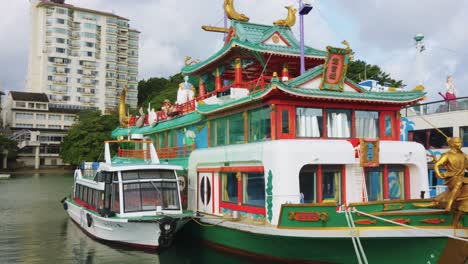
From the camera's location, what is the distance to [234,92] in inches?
632

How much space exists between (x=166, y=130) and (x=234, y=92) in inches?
267

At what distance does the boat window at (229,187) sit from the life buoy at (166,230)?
212 centimetres

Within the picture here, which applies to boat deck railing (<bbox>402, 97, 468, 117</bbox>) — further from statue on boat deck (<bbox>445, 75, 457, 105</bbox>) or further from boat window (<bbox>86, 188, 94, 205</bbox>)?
boat window (<bbox>86, 188, 94, 205</bbox>)

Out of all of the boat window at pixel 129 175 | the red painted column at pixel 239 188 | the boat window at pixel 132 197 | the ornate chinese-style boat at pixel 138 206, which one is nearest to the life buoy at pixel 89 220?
the ornate chinese-style boat at pixel 138 206

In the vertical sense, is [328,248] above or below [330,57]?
below

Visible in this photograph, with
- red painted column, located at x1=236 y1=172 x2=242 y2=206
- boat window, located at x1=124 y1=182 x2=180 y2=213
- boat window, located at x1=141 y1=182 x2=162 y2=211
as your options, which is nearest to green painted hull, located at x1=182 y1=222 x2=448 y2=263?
red painted column, located at x1=236 y1=172 x2=242 y2=206

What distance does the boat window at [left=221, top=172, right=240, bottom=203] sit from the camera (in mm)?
15359

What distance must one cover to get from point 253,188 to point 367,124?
4302 millimetres

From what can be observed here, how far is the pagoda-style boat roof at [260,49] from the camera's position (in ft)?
57.6

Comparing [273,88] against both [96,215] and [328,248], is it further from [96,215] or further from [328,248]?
[96,215]

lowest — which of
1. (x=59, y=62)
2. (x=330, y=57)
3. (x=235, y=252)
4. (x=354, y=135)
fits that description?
(x=235, y=252)

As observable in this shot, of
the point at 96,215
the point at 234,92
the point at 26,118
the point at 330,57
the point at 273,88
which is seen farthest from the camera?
the point at 26,118

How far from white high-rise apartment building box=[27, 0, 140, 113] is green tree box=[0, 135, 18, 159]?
14362 millimetres

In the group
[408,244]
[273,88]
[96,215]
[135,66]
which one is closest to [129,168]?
[96,215]
